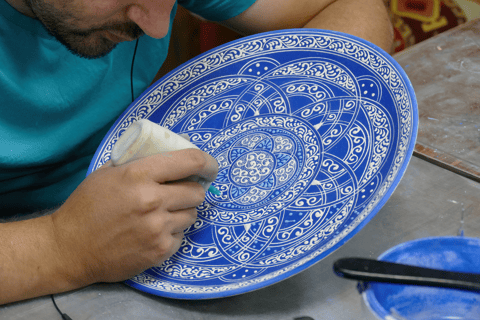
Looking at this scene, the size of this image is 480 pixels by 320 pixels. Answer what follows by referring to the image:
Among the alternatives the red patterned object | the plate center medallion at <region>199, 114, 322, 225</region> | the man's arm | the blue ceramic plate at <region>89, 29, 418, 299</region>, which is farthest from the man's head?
the red patterned object

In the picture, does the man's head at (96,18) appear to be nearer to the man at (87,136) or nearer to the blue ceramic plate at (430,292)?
the man at (87,136)

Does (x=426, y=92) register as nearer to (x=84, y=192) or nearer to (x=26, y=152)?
(x=84, y=192)

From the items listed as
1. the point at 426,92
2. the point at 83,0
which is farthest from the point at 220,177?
the point at 426,92

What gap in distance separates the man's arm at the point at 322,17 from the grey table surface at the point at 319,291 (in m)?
0.48

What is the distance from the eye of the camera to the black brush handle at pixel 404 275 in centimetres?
32

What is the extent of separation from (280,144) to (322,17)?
0.50 m

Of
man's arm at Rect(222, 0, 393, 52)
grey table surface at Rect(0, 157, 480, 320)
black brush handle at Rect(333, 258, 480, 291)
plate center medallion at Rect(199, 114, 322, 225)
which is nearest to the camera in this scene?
black brush handle at Rect(333, 258, 480, 291)

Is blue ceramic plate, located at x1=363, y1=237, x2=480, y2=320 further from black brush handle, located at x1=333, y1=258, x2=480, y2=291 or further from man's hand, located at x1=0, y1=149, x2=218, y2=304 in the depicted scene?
man's hand, located at x1=0, y1=149, x2=218, y2=304

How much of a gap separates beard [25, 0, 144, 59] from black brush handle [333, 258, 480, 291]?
2.13 feet

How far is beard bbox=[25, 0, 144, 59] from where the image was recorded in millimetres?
749

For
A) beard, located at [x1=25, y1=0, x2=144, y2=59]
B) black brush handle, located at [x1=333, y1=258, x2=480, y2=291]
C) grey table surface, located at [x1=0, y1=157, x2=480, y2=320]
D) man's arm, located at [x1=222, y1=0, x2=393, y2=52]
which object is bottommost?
grey table surface, located at [x1=0, y1=157, x2=480, y2=320]

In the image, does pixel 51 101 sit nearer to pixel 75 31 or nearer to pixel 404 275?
pixel 75 31

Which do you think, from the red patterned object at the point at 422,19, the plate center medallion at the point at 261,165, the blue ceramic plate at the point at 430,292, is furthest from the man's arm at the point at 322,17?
the red patterned object at the point at 422,19

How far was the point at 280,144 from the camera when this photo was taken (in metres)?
0.76
